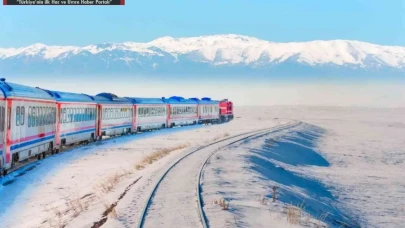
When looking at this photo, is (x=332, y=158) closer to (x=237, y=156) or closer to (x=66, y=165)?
(x=237, y=156)

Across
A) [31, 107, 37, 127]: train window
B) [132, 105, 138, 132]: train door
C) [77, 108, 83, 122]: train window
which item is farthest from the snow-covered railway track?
[132, 105, 138, 132]: train door

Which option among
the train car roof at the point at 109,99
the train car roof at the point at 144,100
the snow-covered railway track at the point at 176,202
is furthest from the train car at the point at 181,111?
the snow-covered railway track at the point at 176,202

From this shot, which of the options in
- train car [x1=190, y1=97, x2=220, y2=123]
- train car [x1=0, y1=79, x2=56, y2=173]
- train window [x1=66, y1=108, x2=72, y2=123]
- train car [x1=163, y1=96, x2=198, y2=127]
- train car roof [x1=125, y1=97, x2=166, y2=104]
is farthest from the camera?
train car [x1=190, y1=97, x2=220, y2=123]

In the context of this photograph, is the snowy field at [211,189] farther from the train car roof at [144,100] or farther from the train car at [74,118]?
the train car roof at [144,100]

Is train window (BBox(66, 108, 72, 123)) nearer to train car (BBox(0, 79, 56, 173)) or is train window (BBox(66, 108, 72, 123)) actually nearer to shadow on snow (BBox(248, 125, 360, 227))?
train car (BBox(0, 79, 56, 173))

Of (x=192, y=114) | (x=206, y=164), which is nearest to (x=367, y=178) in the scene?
(x=206, y=164)

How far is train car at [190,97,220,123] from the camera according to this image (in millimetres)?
73438

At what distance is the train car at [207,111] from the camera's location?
73.4 m

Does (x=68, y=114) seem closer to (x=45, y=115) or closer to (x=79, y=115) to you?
(x=79, y=115)

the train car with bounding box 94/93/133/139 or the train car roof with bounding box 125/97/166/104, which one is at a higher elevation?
the train car roof with bounding box 125/97/166/104

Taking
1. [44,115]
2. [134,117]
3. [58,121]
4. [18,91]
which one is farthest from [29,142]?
[134,117]

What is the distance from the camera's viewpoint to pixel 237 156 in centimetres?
2973

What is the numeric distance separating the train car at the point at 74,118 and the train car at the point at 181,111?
2369 cm

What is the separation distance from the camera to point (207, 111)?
7631cm
